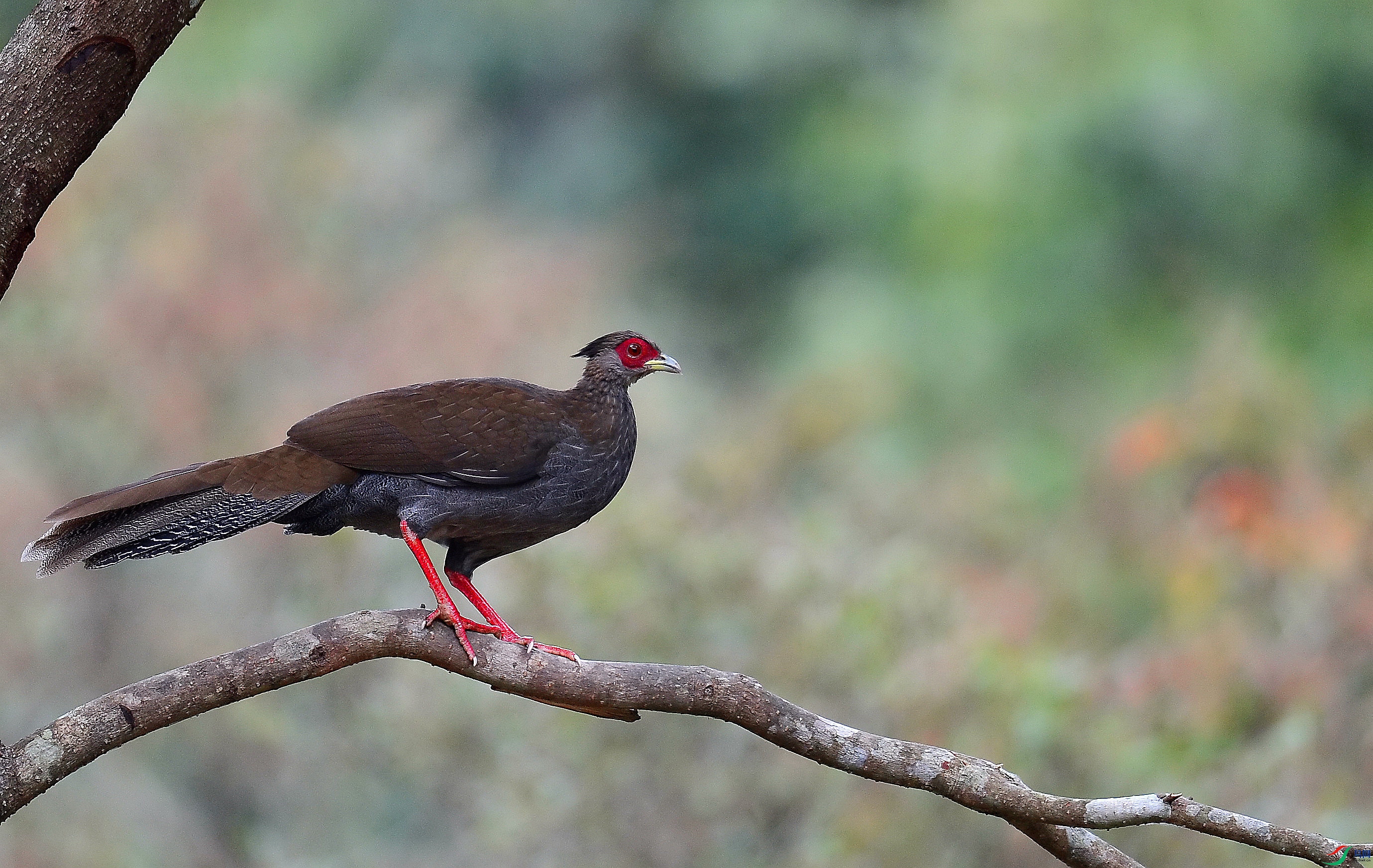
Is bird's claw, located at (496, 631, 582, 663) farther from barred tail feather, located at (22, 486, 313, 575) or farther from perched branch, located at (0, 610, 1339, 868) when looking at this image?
barred tail feather, located at (22, 486, 313, 575)

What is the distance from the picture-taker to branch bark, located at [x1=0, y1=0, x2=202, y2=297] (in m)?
2.50

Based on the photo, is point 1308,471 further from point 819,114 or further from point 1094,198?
point 819,114

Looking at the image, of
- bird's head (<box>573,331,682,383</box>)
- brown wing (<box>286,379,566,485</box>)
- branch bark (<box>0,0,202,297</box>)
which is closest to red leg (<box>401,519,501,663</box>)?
brown wing (<box>286,379,566,485</box>)

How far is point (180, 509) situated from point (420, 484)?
439 millimetres

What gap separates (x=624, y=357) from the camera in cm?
337

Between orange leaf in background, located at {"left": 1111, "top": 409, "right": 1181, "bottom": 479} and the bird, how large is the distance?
558cm

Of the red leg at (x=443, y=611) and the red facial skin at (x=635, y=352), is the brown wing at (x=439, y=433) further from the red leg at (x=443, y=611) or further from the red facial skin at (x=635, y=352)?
the red facial skin at (x=635, y=352)

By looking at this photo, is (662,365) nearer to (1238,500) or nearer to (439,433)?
(439,433)

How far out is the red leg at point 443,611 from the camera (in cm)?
275

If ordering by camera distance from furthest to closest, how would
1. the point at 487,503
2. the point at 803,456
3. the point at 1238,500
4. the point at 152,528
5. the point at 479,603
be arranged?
the point at 803,456 < the point at 1238,500 < the point at 479,603 < the point at 487,503 < the point at 152,528

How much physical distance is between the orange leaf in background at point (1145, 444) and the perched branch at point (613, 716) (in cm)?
567

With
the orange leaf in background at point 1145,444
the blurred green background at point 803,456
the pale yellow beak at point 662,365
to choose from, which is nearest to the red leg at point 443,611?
the pale yellow beak at point 662,365

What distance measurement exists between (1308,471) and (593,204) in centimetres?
1085

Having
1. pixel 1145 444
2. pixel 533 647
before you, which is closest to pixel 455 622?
pixel 533 647
